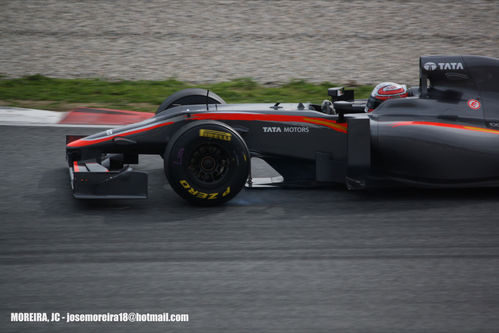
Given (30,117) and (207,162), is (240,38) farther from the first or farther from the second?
(207,162)

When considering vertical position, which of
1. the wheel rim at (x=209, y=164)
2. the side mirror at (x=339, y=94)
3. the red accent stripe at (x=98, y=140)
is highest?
the side mirror at (x=339, y=94)

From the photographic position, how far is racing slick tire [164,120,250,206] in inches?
214

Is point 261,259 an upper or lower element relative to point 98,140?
lower

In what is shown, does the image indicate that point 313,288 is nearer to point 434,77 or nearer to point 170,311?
point 170,311

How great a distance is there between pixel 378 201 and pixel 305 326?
2.35 metres

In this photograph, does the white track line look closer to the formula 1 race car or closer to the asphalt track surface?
the asphalt track surface

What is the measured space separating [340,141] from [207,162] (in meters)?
1.16

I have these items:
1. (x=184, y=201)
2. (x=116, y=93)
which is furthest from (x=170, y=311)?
(x=116, y=93)

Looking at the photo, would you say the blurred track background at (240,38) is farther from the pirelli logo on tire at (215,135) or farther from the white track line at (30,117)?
the pirelli logo on tire at (215,135)

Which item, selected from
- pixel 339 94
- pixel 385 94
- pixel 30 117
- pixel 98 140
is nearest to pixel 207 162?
pixel 98 140

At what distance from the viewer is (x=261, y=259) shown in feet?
15.1

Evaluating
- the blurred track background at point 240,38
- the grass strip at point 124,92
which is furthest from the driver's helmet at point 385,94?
the blurred track background at point 240,38

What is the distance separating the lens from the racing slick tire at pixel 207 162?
5434mm

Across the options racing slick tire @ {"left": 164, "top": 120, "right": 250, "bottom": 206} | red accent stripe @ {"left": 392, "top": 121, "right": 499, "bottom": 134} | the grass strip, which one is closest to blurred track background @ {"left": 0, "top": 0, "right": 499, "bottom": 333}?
racing slick tire @ {"left": 164, "top": 120, "right": 250, "bottom": 206}
